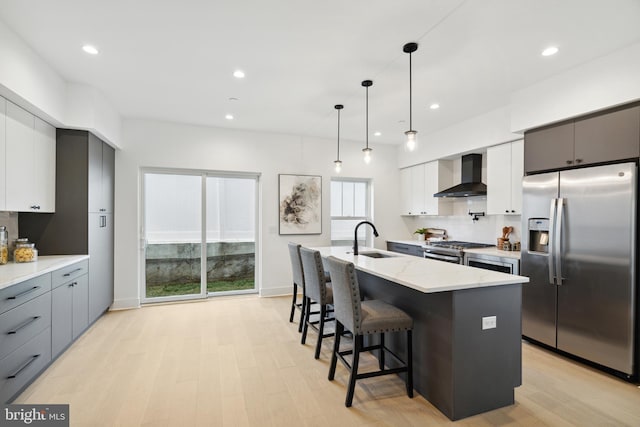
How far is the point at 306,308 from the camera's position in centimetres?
341

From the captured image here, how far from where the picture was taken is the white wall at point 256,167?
14.4 feet

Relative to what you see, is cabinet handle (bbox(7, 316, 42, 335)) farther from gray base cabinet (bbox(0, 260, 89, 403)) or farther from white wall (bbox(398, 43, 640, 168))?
white wall (bbox(398, 43, 640, 168))

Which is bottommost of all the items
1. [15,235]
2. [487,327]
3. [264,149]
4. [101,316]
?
[101,316]

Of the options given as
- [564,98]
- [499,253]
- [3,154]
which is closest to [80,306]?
[3,154]

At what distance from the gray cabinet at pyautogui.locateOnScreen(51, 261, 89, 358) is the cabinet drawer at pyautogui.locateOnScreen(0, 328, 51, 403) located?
147 millimetres

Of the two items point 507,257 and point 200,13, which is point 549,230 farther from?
point 200,13

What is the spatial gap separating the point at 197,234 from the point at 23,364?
9.00 ft

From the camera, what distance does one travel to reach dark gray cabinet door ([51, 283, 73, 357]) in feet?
8.85

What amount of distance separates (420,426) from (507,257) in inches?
90.6

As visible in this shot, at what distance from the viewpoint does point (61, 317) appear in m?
2.84

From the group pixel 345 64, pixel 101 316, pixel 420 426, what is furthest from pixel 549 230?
pixel 101 316

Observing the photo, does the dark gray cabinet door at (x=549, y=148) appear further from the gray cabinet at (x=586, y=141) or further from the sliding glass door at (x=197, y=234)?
the sliding glass door at (x=197, y=234)

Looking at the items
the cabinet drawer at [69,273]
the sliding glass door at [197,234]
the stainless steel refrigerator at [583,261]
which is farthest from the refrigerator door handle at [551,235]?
the cabinet drawer at [69,273]

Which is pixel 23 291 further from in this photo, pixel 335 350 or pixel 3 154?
pixel 335 350
